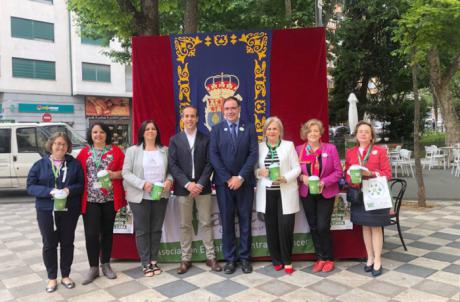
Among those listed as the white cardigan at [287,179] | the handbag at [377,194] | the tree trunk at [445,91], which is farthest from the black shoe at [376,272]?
the tree trunk at [445,91]

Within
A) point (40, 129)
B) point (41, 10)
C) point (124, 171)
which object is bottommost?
point (124, 171)

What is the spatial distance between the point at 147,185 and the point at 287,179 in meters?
1.43

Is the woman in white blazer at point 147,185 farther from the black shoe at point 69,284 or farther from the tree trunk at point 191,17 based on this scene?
the tree trunk at point 191,17

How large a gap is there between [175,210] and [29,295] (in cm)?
170

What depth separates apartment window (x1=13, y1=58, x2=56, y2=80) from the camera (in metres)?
22.7

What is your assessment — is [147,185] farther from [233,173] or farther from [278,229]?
[278,229]

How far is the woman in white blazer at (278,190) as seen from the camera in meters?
4.11

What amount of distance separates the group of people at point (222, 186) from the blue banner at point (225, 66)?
3.15ft

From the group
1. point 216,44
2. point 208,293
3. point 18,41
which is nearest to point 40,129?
point 216,44

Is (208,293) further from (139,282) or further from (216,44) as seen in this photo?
(216,44)

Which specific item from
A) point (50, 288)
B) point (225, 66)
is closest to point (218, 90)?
point (225, 66)

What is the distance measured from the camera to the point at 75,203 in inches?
155

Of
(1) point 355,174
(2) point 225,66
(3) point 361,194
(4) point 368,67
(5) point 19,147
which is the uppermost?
(4) point 368,67

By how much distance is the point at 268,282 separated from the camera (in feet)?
13.2
